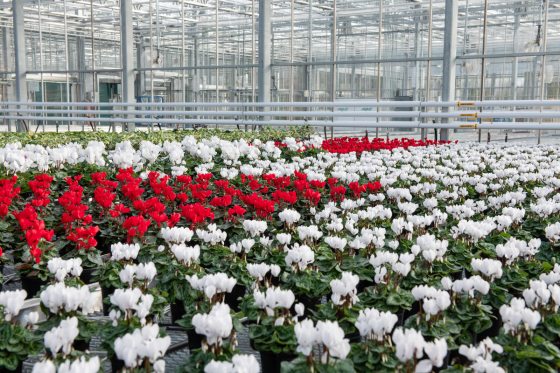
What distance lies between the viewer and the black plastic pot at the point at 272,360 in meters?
1.95

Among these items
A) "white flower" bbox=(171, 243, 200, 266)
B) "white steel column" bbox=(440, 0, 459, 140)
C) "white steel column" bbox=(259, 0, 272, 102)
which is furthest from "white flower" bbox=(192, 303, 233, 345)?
"white steel column" bbox=(259, 0, 272, 102)

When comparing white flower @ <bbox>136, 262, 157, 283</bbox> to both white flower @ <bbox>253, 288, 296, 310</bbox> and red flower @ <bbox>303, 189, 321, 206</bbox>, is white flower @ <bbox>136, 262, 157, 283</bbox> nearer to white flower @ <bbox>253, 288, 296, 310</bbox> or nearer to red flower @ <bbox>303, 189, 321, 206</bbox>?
white flower @ <bbox>253, 288, 296, 310</bbox>

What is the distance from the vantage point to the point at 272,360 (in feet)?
6.51

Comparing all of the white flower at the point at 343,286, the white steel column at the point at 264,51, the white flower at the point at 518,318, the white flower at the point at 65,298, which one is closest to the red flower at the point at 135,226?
the white flower at the point at 65,298

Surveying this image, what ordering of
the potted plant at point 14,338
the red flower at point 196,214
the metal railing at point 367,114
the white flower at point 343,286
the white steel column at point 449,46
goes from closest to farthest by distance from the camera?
the potted plant at point 14,338 < the white flower at point 343,286 < the red flower at point 196,214 < the metal railing at point 367,114 < the white steel column at point 449,46

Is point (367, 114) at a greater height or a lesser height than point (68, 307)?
greater

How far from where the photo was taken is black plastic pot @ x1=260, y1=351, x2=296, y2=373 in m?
1.95

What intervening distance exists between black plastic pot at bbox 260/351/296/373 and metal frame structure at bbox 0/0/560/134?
8.69 metres

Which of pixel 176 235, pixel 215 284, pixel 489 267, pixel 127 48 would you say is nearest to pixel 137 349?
pixel 215 284

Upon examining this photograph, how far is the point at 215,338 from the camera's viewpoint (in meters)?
1.73

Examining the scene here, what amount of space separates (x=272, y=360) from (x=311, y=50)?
1224 cm

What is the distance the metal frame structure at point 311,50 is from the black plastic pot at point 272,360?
28.5 feet

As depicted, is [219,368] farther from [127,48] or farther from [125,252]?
[127,48]

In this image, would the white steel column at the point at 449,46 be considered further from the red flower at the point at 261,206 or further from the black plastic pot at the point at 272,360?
the black plastic pot at the point at 272,360
